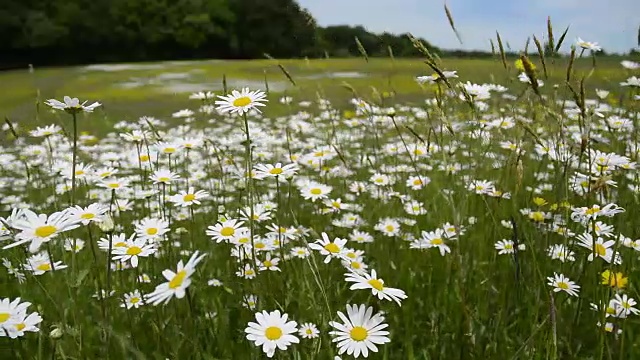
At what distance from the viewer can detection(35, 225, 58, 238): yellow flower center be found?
1.23 metres

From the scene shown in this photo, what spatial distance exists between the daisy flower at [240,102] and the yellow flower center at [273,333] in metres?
0.63

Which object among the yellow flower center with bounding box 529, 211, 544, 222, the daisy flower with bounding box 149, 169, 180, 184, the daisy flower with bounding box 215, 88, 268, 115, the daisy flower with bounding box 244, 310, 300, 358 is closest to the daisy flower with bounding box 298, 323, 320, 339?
the daisy flower with bounding box 244, 310, 300, 358

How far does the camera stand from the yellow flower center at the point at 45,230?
4.05ft

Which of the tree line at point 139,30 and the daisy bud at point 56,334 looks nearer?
the daisy bud at point 56,334

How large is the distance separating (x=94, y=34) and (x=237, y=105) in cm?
3892

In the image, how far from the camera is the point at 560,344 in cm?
165

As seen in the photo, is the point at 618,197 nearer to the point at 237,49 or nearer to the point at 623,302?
the point at 623,302

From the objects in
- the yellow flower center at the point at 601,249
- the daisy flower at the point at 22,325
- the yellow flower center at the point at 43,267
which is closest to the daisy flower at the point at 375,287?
the daisy flower at the point at 22,325

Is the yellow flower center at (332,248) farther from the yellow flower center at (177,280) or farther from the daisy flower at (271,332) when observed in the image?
the yellow flower center at (177,280)

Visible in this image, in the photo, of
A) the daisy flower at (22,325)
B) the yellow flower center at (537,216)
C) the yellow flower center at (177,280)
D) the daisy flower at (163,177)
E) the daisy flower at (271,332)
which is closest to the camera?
the yellow flower center at (177,280)

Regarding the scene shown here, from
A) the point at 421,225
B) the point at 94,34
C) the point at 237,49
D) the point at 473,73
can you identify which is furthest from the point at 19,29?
the point at 421,225

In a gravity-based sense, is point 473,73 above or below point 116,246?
above

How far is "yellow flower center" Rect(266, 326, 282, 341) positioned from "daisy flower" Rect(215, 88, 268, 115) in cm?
63

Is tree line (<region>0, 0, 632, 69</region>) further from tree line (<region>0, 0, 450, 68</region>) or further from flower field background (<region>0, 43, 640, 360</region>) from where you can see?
flower field background (<region>0, 43, 640, 360</region>)
